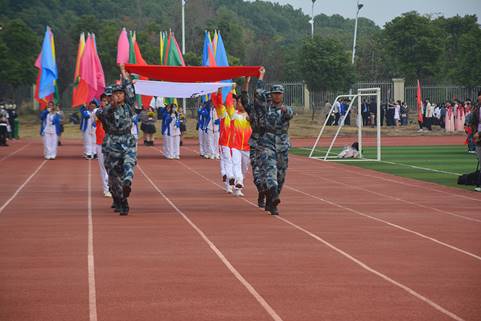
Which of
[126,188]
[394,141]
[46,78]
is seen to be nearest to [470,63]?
[394,141]

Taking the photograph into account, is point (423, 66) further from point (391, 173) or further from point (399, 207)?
point (399, 207)

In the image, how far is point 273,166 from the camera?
15766 mm

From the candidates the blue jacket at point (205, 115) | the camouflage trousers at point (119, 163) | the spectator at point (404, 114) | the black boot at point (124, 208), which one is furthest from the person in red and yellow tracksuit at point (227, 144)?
the spectator at point (404, 114)

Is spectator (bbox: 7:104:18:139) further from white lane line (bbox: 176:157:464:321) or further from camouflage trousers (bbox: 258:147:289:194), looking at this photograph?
white lane line (bbox: 176:157:464:321)

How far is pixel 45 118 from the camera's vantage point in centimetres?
3434

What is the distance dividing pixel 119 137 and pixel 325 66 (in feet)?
156

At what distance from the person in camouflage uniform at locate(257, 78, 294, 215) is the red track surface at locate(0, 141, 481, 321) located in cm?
65

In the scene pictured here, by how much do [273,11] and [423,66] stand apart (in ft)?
201

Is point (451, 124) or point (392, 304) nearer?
point (392, 304)

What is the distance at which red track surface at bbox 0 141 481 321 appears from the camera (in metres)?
8.44

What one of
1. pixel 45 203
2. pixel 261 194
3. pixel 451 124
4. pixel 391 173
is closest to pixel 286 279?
pixel 261 194

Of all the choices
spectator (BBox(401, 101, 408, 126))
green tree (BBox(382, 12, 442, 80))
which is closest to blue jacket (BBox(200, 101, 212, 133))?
spectator (BBox(401, 101, 408, 126))

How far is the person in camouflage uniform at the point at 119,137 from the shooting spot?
1590 centimetres

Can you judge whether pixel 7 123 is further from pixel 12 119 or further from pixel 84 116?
pixel 84 116
